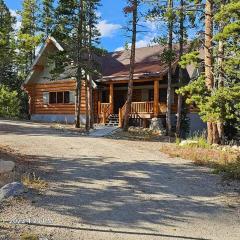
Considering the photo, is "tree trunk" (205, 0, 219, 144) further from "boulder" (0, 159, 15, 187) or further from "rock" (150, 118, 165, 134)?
"boulder" (0, 159, 15, 187)

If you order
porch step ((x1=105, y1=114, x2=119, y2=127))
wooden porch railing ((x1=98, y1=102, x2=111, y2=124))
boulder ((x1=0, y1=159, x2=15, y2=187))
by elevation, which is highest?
wooden porch railing ((x1=98, y1=102, x2=111, y2=124))

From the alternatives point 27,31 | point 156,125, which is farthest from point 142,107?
point 27,31

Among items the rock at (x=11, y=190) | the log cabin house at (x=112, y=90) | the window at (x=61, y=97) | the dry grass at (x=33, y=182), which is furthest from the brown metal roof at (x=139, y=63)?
the rock at (x=11, y=190)

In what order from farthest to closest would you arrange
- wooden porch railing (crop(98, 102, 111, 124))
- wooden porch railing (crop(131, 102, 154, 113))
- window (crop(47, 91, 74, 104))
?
window (crop(47, 91, 74, 104)), wooden porch railing (crop(98, 102, 111, 124)), wooden porch railing (crop(131, 102, 154, 113))

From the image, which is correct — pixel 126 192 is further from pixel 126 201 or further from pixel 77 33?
pixel 77 33

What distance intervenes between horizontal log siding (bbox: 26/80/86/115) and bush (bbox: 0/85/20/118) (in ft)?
5.17

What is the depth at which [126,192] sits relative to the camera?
391 inches

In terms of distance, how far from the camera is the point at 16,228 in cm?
736

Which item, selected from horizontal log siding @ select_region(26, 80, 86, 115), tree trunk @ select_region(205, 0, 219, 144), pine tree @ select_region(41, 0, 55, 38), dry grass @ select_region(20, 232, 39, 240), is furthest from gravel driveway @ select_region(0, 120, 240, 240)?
pine tree @ select_region(41, 0, 55, 38)

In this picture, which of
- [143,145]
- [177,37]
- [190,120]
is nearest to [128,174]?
[143,145]

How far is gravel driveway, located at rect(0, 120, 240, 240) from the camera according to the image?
7586 millimetres

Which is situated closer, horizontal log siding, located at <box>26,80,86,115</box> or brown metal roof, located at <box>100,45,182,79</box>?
brown metal roof, located at <box>100,45,182,79</box>

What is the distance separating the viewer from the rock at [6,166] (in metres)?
10.6

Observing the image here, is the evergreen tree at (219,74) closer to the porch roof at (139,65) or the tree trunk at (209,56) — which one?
the tree trunk at (209,56)
